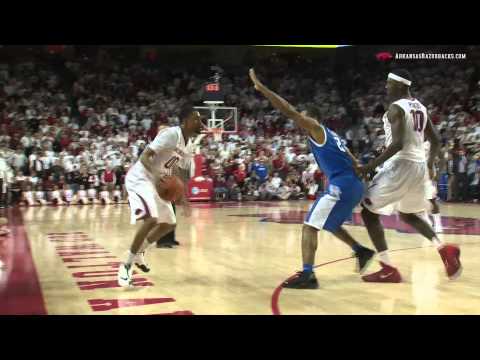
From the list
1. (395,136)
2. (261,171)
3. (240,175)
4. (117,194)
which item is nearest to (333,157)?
(395,136)

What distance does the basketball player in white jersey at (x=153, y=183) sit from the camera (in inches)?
181

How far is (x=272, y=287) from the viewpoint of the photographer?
14.8 feet

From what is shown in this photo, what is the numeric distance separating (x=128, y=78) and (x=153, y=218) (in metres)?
17.3

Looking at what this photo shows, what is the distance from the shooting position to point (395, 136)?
4.50 m

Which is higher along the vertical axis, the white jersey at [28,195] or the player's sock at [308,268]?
the white jersey at [28,195]

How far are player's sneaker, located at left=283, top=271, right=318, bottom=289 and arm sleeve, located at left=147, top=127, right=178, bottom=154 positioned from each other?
1.53 metres

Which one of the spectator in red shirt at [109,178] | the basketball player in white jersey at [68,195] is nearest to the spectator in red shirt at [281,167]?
the spectator in red shirt at [109,178]

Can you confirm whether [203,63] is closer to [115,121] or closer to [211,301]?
[115,121]

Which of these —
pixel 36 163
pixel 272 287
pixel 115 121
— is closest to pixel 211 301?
pixel 272 287

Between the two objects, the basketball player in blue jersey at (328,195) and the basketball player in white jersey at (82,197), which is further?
the basketball player in white jersey at (82,197)

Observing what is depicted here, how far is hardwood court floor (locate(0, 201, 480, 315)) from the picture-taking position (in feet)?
12.6

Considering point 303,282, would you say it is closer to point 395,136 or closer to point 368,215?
point 368,215

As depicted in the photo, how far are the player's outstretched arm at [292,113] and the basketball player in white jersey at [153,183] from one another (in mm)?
743

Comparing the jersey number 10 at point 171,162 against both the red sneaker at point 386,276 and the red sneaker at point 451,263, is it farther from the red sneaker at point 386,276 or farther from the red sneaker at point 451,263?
the red sneaker at point 451,263
